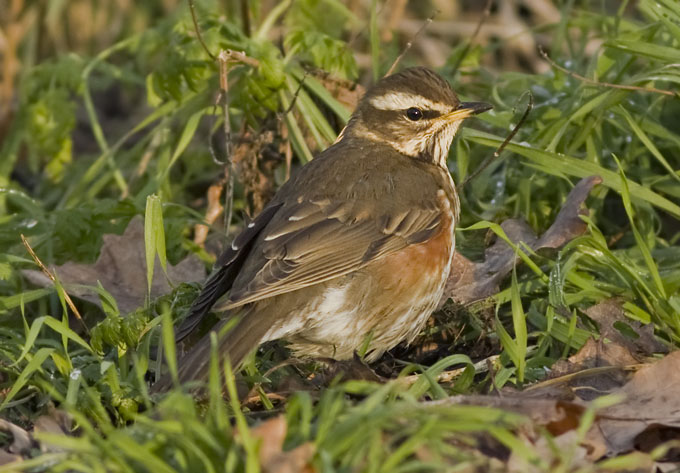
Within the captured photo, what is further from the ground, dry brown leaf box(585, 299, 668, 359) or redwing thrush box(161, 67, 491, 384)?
redwing thrush box(161, 67, 491, 384)

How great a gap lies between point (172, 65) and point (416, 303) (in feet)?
8.56

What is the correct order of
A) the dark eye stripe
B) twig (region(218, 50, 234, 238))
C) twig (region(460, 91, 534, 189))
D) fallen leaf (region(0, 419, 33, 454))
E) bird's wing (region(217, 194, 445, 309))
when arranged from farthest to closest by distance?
1. twig (region(218, 50, 234, 238))
2. the dark eye stripe
3. twig (region(460, 91, 534, 189))
4. bird's wing (region(217, 194, 445, 309))
5. fallen leaf (region(0, 419, 33, 454))

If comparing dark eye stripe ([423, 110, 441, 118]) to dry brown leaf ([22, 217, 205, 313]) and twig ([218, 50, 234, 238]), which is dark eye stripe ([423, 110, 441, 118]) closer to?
twig ([218, 50, 234, 238])

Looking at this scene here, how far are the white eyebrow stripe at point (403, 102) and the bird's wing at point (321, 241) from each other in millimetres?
675

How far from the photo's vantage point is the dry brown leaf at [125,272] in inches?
256

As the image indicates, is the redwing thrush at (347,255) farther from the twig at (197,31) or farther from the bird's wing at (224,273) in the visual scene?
the twig at (197,31)

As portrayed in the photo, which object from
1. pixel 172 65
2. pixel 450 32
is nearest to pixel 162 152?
pixel 172 65

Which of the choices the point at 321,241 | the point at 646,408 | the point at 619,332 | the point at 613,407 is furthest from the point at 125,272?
the point at 646,408

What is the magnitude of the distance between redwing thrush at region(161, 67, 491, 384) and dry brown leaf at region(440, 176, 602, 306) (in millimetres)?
307

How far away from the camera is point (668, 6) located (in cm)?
638

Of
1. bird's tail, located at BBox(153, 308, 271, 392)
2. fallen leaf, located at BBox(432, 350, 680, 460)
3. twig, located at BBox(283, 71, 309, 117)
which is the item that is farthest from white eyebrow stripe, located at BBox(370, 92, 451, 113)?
fallen leaf, located at BBox(432, 350, 680, 460)

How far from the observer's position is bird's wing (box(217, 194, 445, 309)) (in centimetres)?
529

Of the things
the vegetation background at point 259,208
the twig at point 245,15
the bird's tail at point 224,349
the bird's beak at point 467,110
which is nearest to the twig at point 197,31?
the vegetation background at point 259,208

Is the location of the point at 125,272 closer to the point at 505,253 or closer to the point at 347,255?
the point at 347,255
